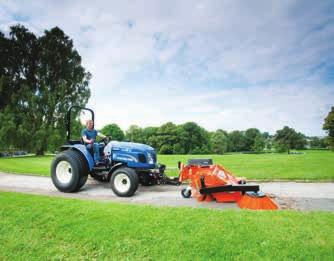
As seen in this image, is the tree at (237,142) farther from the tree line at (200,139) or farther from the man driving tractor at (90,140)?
the man driving tractor at (90,140)

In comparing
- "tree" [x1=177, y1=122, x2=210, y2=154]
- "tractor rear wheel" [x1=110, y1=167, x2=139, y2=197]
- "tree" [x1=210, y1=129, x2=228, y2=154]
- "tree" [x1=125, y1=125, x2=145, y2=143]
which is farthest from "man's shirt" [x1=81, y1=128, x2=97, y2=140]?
"tree" [x1=210, y1=129, x2=228, y2=154]

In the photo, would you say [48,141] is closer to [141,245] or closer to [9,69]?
[9,69]

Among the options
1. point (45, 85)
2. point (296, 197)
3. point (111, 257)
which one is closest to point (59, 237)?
point (111, 257)

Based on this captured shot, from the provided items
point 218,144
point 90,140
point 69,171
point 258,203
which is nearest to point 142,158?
point 90,140

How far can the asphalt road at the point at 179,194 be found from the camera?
5.34m

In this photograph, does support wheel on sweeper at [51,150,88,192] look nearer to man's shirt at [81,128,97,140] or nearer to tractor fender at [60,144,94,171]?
tractor fender at [60,144,94,171]

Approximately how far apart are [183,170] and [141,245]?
3338 mm

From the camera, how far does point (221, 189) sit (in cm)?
536

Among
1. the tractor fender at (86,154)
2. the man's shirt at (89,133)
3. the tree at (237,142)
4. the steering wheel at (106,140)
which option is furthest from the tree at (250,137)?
the tractor fender at (86,154)

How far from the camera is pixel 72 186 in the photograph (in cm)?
680

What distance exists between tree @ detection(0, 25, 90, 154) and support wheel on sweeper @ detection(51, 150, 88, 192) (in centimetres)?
2085

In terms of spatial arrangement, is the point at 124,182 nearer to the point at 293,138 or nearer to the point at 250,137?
Answer: the point at 293,138

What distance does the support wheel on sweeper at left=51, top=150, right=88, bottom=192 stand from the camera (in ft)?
22.3

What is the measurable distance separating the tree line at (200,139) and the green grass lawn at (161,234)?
46.8 m
